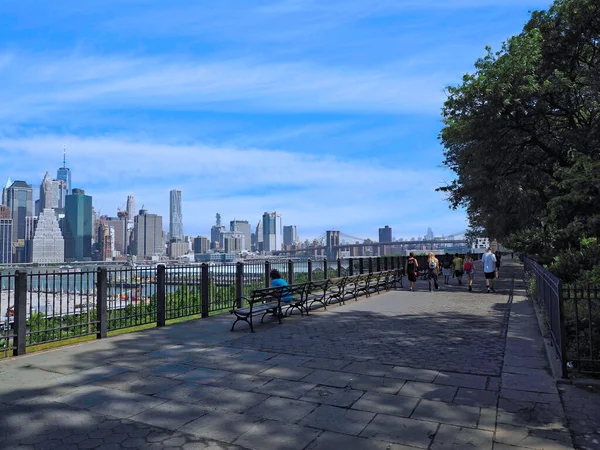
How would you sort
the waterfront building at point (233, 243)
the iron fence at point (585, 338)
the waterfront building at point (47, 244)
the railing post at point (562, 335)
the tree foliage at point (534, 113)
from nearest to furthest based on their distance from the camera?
the iron fence at point (585, 338) < the railing post at point (562, 335) < the tree foliage at point (534, 113) < the waterfront building at point (47, 244) < the waterfront building at point (233, 243)

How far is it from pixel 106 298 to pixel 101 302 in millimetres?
143

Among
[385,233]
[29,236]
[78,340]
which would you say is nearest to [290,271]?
[78,340]


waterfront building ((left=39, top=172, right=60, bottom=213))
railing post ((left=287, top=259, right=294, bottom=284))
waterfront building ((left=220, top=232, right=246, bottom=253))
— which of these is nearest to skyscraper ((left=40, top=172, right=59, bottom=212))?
waterfront building ((left=39, top=172, right=60, bottom=213))

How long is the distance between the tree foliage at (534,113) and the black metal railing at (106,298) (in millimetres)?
12442

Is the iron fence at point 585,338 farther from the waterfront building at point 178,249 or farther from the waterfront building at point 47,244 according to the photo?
the waterfront building at point 178,249

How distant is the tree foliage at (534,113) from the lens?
1819 cm

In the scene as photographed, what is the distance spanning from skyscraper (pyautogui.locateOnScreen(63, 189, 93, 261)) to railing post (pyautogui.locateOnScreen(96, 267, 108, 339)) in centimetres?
5713

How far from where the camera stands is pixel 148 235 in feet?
317

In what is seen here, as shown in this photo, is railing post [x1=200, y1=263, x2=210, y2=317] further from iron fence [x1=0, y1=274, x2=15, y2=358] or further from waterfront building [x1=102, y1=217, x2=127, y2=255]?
waterfront building [x1=102, y1=217, x2=127, y2=255]

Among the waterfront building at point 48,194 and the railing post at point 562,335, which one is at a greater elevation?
the waterfront building at point 48,194

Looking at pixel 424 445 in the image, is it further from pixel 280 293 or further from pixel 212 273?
pixel 212 273

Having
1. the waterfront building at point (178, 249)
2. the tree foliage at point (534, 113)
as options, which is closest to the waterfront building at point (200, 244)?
the waterfront building at point (178, 249)

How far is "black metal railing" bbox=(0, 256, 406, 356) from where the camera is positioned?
23.4 feet

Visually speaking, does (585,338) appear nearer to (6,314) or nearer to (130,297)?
(130,297)
